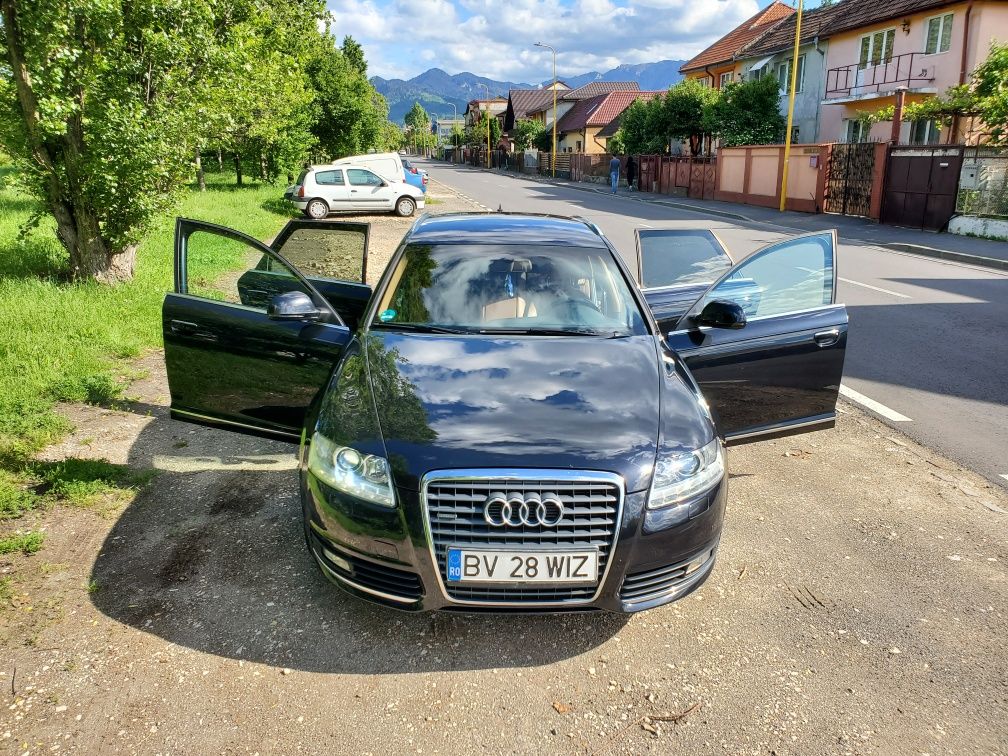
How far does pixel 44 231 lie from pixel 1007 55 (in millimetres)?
23612

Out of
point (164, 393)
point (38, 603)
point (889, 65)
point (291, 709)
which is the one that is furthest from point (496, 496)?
point (889, 65)

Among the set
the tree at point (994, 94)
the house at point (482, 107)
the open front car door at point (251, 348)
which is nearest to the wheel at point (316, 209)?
the tree at point (994, 94)

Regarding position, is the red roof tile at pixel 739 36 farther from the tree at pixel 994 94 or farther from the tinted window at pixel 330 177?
the tinted window at pixel 330 177

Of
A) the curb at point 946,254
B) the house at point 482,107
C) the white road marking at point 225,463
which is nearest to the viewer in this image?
the white road marking at point 225,463

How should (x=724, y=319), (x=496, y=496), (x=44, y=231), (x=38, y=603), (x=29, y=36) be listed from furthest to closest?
(x=44, y=231) → (x=29, y=36) → (x=724, y=319) → (x=38, y=603) → (x=496, y=496)

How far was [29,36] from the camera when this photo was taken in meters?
7.97

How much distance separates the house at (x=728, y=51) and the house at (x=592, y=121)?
16547mm

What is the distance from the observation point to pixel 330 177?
22.7 meters

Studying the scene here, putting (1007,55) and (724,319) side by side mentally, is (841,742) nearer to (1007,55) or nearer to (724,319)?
(724,319)

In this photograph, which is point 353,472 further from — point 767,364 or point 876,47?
point 876,47

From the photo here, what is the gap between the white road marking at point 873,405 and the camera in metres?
6.02

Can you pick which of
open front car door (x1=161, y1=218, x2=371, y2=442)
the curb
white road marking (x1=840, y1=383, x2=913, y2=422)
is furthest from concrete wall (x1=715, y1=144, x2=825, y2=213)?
open front car door (x1=161, y1=218, x2=371, y2=442)

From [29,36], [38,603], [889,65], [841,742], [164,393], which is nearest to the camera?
[841,742]

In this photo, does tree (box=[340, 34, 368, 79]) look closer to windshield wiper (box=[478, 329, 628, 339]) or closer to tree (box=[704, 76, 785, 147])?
tree (box=[704, 76, 785, 147])
